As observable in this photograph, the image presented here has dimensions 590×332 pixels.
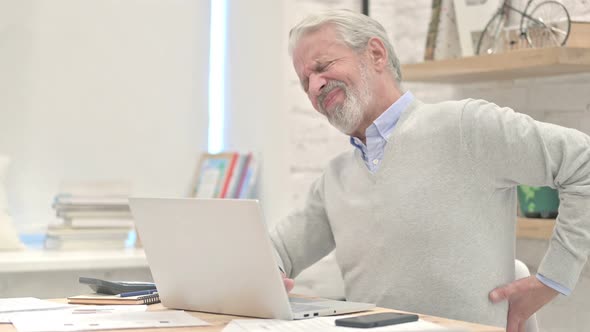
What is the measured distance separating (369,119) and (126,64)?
1510 mm

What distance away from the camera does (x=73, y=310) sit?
5.61ft

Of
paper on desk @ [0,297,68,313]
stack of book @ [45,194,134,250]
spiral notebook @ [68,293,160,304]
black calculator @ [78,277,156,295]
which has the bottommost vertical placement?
stack of book @ [45,194,134,250]

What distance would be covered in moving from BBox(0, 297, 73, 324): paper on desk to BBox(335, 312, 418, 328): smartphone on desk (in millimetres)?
612

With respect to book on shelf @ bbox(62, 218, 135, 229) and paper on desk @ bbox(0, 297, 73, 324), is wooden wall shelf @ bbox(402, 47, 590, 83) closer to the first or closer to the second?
book on shelf @ bbox(62, 218, 135, 229)

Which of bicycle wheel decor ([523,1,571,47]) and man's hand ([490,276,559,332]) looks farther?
bicycle wheel decor ([523,1,571,47])

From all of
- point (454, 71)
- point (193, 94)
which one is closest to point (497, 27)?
point (454, 71)

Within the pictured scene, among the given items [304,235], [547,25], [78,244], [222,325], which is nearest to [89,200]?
[78,244]

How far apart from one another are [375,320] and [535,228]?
1.36 metres

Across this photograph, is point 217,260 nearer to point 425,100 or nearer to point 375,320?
point 375,320

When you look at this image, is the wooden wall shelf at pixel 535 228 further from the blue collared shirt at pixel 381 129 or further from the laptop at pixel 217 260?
the laptop at pixel 217 260

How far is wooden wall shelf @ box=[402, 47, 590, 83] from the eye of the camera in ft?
8.20

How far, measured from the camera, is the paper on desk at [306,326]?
141 cm

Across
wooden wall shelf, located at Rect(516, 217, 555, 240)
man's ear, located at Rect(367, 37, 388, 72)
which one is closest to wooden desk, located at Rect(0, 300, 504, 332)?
man's ear, located at Rect(367, 37, 388, 72)

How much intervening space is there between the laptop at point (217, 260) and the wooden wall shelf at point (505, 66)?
1.14m
